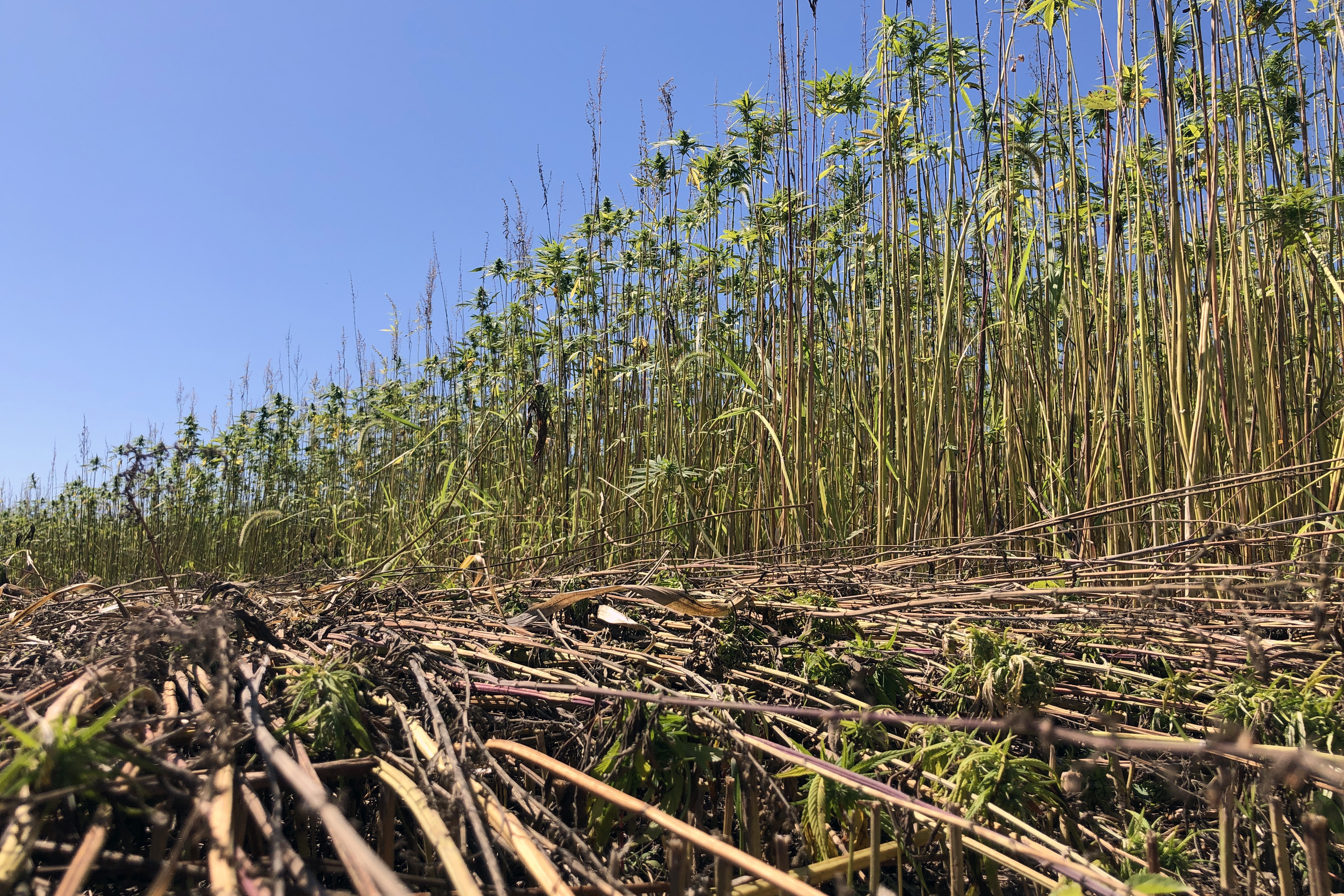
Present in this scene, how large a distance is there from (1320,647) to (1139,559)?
48cm

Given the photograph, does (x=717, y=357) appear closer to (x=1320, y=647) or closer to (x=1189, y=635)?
(x=1189, y=635)

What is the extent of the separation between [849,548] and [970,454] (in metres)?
0.46

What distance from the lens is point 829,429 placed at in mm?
2129

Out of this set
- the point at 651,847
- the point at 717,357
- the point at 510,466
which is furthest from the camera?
the point at 510,466

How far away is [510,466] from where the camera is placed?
2.76 meters

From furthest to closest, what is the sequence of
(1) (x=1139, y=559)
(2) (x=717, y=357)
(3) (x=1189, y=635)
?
1. (2) (x=717, y=357)
2. (1) (x=1139, y=559)
3. (3) (x=1189, y=635)

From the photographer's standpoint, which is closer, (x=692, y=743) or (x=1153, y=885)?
(x=1153, y=885)

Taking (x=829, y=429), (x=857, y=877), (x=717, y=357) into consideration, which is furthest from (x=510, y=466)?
(x=857, y=877)

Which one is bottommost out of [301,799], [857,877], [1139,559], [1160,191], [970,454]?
[857,877]

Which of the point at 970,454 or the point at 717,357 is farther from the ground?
the point at 717,357

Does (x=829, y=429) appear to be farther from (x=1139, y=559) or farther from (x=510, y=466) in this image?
(x=510, y=466)

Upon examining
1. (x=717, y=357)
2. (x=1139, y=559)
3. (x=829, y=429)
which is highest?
(x=717, y=357)

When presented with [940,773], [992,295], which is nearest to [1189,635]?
[940,773]

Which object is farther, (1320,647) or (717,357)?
(717,357)
